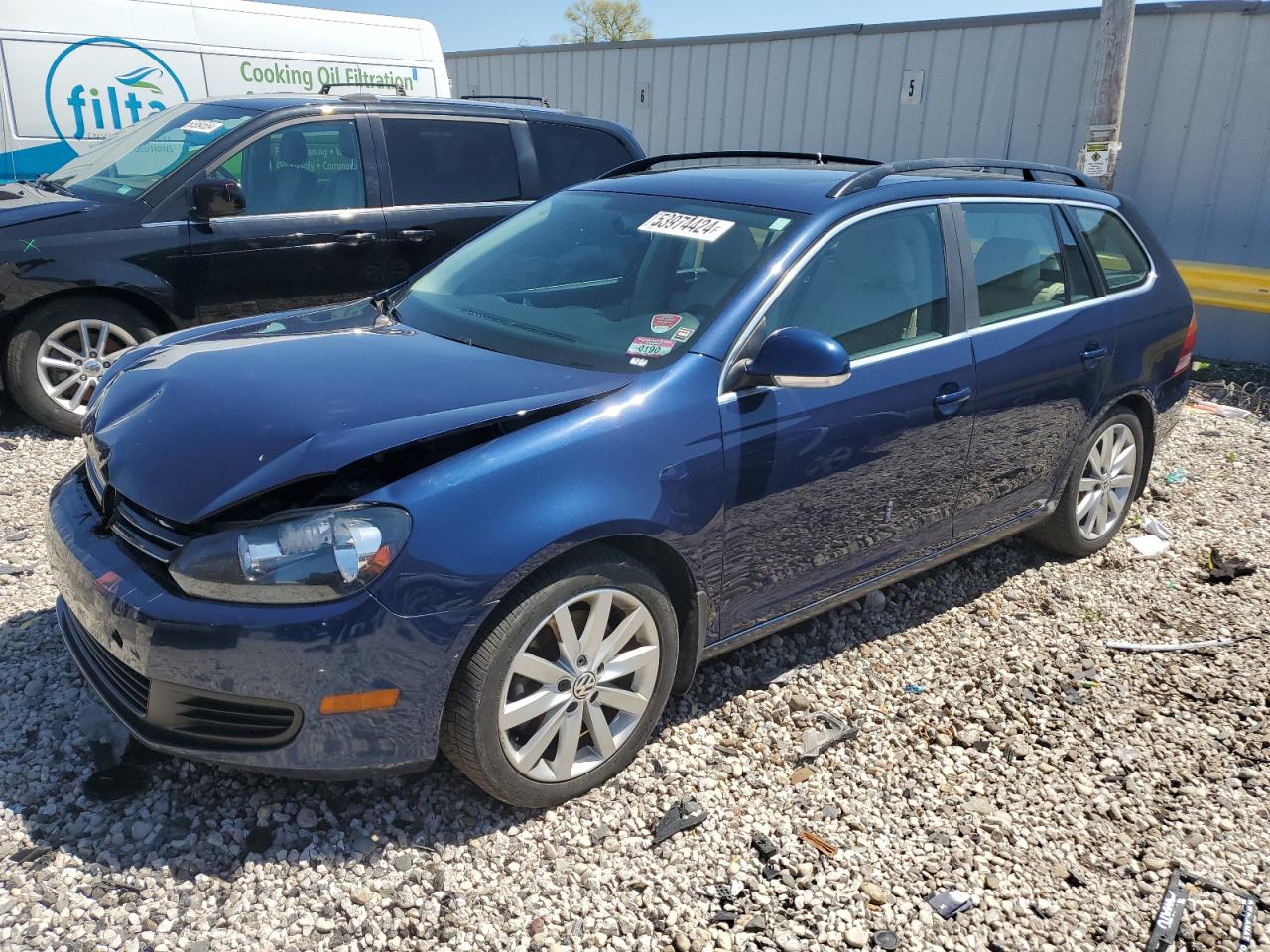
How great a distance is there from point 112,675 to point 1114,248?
4298 mm

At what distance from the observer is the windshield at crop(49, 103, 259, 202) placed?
5.69 metres

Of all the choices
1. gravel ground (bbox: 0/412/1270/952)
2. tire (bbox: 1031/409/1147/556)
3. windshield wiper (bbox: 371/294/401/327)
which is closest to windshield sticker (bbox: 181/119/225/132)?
windshield wiper (bbox: 371/294/401/327)

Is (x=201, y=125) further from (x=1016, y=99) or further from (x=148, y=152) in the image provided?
(x=1016, y=99)

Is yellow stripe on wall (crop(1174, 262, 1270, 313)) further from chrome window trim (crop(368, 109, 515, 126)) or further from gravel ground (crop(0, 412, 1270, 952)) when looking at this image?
chrome window trim (crop(368, 109, 515, 126))

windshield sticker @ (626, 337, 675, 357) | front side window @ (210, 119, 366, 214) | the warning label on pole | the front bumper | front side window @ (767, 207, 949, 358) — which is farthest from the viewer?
the warning label on pole

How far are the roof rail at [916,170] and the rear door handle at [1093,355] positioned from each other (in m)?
0.82

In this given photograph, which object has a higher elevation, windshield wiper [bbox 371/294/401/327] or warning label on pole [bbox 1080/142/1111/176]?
warning label on pole [bbox 1080/142/1111/176]

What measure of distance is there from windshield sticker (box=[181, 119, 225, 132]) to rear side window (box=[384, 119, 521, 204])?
0.98 m

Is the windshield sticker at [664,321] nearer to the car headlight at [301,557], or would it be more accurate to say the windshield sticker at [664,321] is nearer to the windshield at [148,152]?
the car headlight at [301,557]

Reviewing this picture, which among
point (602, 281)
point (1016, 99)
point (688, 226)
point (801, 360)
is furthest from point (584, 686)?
point (1016, 99)

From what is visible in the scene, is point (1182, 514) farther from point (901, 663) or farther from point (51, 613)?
point (51, 613)

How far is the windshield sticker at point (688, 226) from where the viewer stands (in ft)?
11.1

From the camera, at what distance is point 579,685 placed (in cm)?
277

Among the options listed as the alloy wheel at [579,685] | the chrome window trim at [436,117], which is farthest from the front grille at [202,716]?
the chrome window trim at [436,117]
